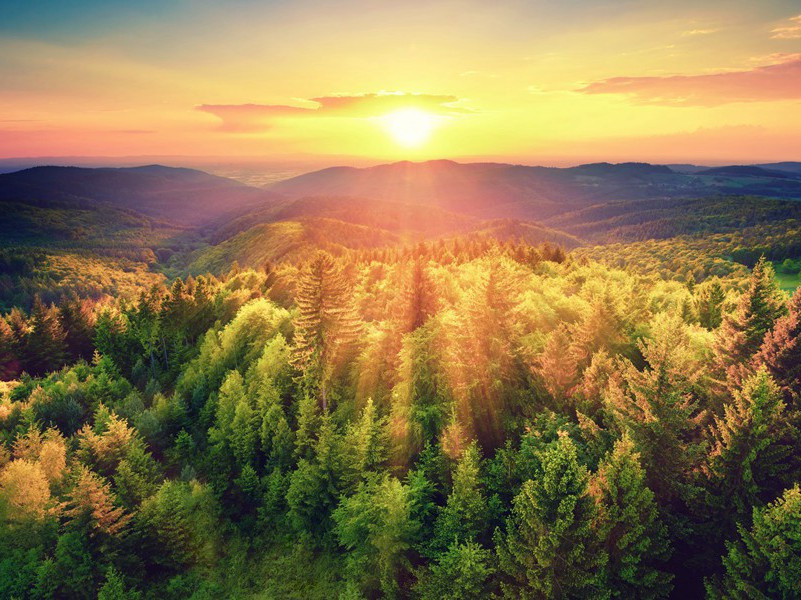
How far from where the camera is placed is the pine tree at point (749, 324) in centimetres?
3184

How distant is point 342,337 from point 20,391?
58.8 meters

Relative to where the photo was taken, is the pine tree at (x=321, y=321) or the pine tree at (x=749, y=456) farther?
the pine tree at (x=321, y=321)

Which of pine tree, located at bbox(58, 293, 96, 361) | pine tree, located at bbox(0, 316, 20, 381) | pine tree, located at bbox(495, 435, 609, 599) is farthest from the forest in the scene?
pine tree, located at bbox(58, 293, 96, 361)

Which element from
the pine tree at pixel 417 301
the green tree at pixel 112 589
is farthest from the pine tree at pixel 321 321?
the green tree at pixel 112 589

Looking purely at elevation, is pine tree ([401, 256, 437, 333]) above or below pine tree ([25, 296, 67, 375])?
above

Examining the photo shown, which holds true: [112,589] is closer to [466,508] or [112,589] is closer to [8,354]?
[466,508]

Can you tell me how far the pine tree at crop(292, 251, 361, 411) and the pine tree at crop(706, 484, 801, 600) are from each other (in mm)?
33009

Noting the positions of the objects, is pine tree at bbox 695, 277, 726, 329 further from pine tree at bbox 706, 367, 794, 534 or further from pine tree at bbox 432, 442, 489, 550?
pine tree at bbox 432, 442, 489, 550

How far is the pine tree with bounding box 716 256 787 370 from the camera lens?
3184cm

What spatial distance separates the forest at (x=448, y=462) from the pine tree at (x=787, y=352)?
14 centimetres

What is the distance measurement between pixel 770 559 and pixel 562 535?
28.5 feet

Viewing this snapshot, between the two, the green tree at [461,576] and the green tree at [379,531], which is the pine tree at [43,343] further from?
the green tree at [461,576]

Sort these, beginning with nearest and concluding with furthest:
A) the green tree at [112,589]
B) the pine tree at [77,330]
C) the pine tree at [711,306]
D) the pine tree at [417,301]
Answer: the green tree at [112,589], the pine tree at [417,301], the pine tree at [711,306], the pine tree at [77,330]

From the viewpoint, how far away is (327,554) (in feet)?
126
